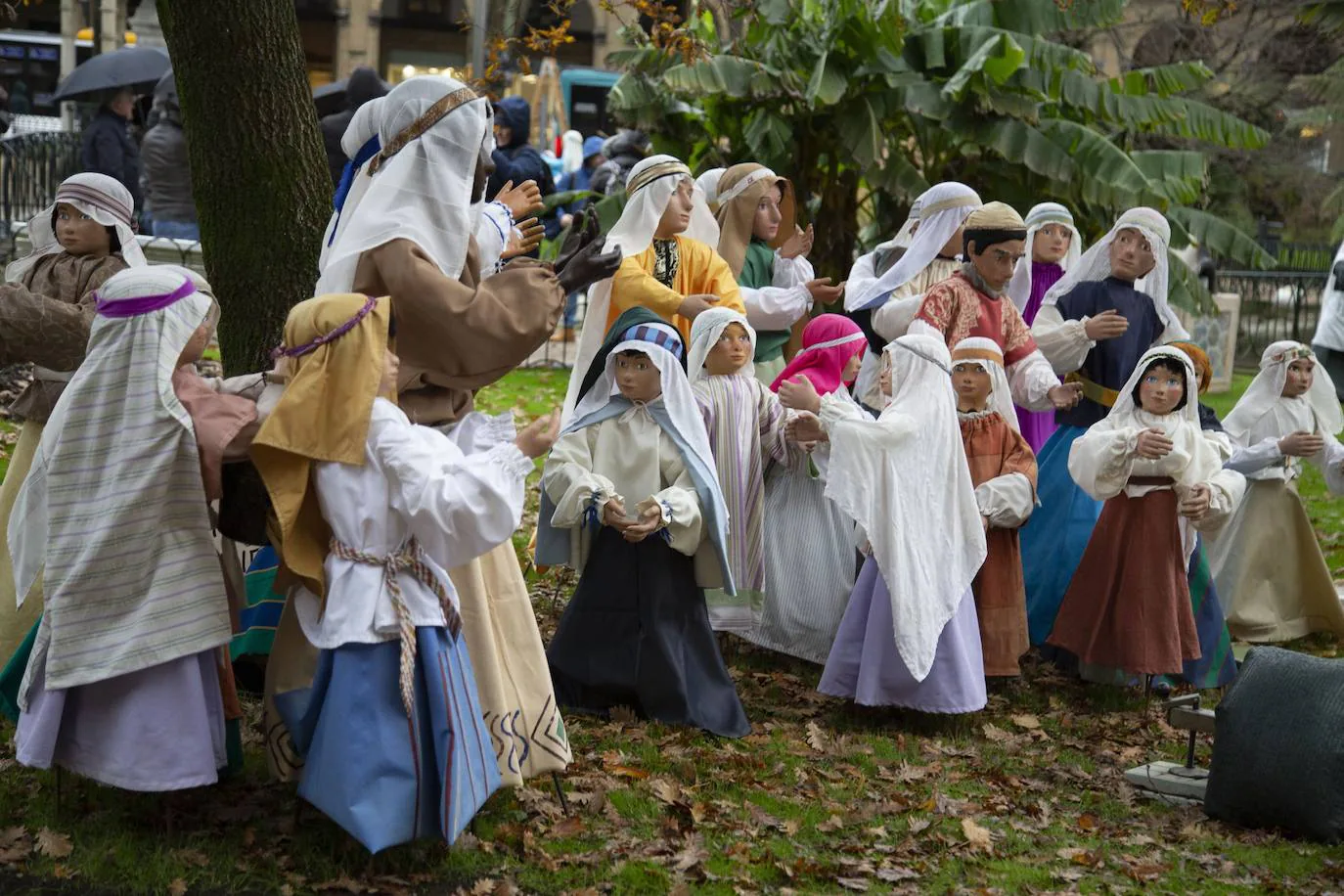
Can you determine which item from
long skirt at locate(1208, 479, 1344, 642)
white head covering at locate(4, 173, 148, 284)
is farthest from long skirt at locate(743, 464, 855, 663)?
white head covering at locate(4, 173, 148, 284)

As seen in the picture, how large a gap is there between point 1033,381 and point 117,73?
46.5 ft

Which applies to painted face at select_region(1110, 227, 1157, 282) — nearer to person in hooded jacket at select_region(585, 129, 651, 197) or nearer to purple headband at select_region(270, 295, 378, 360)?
purple headband at select_region(270, 295, 378, 360)

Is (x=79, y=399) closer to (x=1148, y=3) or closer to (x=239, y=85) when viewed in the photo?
(x=239, y=85)

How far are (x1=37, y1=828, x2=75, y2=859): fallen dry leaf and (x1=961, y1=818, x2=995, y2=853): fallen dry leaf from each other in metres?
2.92

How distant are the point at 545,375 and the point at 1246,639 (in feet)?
26.8

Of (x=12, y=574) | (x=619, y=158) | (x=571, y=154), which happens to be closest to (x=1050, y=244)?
(x=12, y=574)

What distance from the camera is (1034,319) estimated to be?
861cm

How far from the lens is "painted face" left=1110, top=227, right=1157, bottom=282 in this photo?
→ 8.26 metres

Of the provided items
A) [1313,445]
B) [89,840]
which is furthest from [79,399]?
[1313,445]

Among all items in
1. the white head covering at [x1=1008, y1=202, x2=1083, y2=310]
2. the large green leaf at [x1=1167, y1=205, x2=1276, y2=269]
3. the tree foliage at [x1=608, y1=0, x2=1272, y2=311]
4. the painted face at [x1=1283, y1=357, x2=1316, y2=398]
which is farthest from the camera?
the large green leaf at [x1=1167, y1=205, x2=1276, y2=269]

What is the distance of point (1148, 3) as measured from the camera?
2769 centimetres

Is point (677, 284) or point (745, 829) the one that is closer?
point (745, 829)

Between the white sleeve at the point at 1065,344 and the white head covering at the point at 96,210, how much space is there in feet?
14.0

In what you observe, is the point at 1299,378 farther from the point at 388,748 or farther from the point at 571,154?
the point at 571,154
